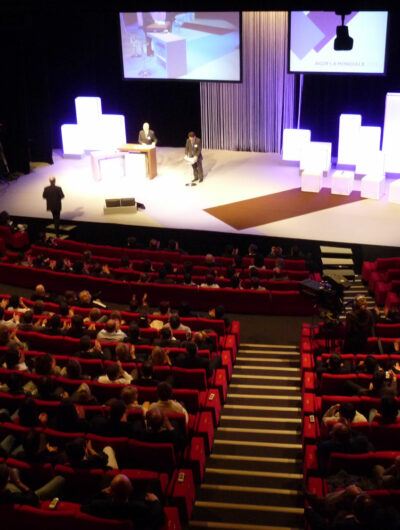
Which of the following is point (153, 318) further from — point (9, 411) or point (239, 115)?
point (239, 115)

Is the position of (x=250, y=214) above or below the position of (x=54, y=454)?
below

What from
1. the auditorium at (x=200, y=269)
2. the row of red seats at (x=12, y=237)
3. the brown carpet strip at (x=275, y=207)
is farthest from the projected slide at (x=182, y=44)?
the row of red seats at (x=12, y=237)

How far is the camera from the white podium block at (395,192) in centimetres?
1230

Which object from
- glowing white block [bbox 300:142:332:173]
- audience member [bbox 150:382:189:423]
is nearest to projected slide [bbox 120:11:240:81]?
glowing white block [bbox 300:142:332:173]

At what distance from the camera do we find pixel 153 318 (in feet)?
25.8

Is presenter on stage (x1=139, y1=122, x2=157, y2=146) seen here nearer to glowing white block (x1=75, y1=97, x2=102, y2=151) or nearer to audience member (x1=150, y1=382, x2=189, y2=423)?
glowing white block (x1=75, y1=97, x2=102, y2=151)

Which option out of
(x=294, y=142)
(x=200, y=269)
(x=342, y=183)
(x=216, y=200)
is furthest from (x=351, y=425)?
(x=294, y=142)

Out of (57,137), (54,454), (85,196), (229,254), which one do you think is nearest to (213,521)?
(54,454)

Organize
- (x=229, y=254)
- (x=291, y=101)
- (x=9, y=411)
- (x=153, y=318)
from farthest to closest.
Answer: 1. (x=291, y=101)
2. (x=229, y=254)
3. (x=153, y=318)
4. (x=9, y=411)

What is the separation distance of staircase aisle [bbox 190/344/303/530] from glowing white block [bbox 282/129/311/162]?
25.6ft

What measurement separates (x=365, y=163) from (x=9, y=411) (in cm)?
991

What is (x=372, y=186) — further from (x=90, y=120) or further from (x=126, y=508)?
(x=126, y=508)

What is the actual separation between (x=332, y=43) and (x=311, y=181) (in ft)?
9.71

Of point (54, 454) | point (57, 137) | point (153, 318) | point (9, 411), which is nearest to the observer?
point (54, 454)
